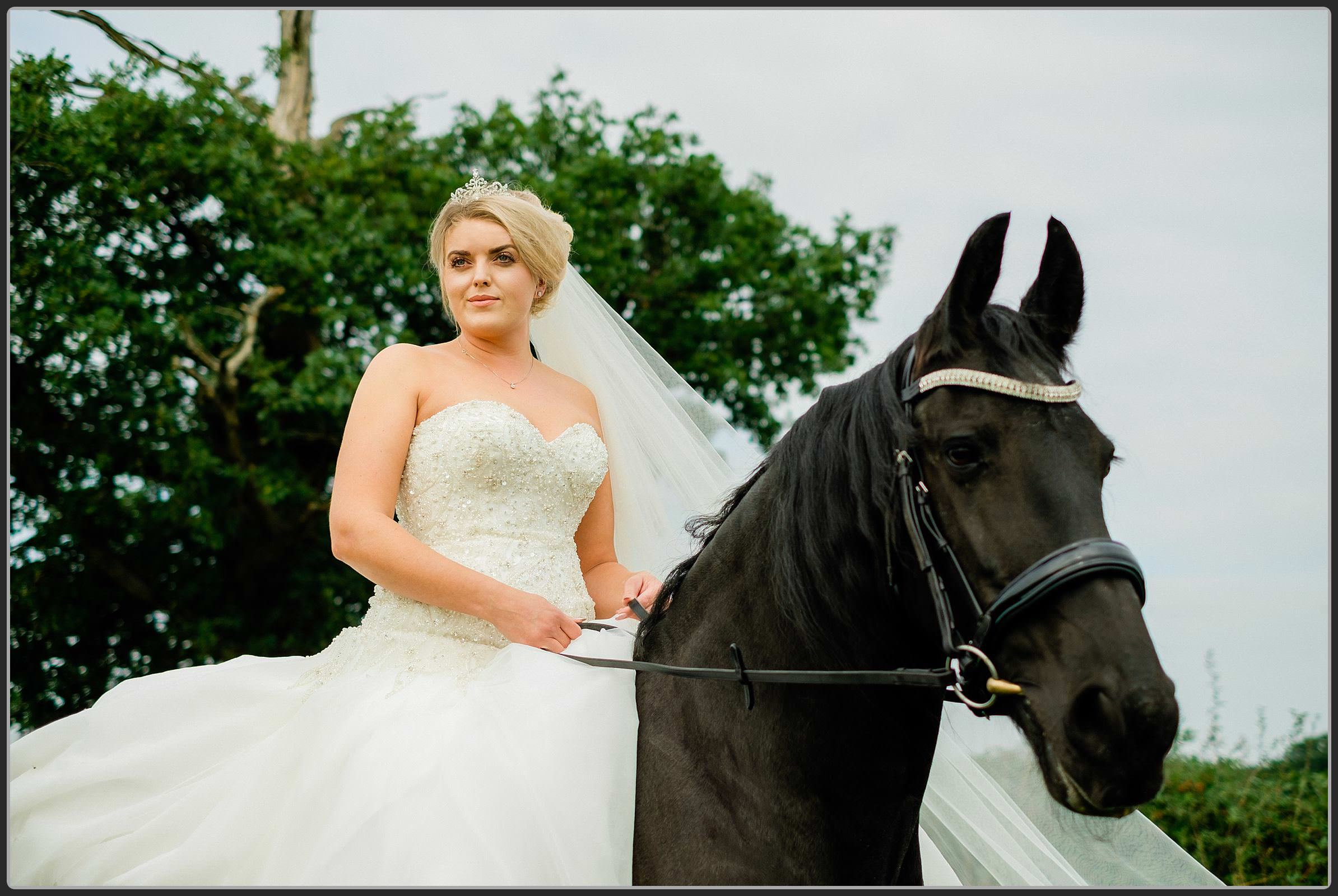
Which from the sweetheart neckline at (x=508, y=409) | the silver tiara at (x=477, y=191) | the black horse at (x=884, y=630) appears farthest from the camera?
the silver tiara at (x=477, y=191)

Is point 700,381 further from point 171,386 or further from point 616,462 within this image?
point 616,462

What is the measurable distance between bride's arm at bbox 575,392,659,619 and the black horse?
763 mm

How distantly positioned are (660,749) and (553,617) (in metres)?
0.53

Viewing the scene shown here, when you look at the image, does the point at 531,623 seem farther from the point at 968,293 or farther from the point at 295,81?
the point at 295,81

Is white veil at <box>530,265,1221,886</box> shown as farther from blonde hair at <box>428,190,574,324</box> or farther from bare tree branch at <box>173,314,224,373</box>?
bare tree branch at <box>173,314,224,373</box>

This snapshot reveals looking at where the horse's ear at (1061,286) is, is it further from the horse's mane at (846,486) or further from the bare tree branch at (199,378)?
the bare tree branch at (199,378)

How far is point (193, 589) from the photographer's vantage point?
34.5 ft

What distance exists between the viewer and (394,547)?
2736 millimetres

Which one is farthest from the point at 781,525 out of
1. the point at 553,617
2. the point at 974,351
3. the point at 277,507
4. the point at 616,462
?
the point at 277,507

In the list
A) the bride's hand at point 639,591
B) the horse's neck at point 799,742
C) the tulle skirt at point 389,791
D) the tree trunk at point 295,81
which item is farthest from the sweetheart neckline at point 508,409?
the tree trunk at point 295,81

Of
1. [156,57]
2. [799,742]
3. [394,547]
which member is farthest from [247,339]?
[799,742]

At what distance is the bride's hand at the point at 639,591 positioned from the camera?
9.68ft

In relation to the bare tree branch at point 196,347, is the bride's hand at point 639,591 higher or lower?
lower

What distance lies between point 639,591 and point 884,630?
106cm
